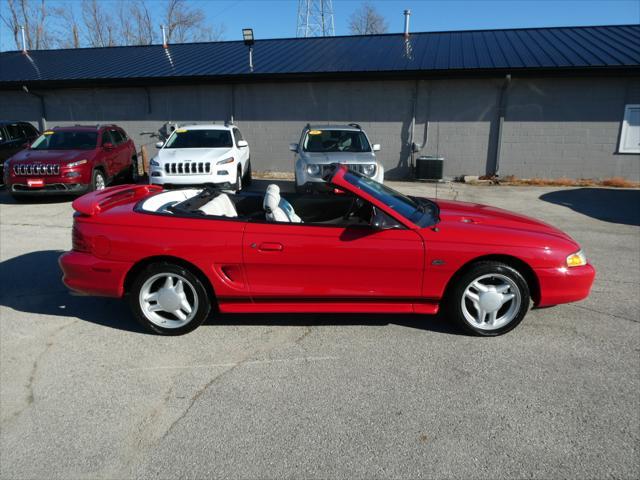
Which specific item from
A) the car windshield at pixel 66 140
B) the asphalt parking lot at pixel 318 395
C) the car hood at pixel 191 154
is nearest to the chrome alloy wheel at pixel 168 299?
the asphalt parking lot at pixel 318 395

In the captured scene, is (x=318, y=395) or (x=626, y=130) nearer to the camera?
(x=318, y=395)

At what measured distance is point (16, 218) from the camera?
8828mm

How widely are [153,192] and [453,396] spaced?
346 centimetres

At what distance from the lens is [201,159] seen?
9430 millimetres

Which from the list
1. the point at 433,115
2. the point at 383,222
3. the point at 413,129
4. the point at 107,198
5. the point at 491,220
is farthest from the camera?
the point at 413,129

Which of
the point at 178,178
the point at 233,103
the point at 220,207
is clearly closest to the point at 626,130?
the point at 233,103

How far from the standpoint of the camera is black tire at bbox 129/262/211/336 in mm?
3869

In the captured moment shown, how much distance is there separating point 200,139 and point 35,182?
3515 millimetres

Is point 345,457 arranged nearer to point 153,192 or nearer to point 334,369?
point 334,369

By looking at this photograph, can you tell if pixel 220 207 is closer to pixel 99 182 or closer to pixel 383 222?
pixel 383 222

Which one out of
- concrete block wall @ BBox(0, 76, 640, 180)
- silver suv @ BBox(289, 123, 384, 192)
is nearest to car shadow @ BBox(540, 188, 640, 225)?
concrete block wall @ BBox(0, 76, 640, 180)

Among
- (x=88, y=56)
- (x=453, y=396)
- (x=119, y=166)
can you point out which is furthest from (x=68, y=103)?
(x=453, y=396)

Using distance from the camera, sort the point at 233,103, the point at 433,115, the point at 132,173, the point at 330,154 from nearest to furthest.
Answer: the point at 330,154 < the point at 132,173 < the point at 433,115 < the point at 233,103

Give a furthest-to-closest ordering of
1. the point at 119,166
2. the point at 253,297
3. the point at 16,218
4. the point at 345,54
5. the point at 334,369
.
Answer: the point at 345,54
the point at 119,166
the point at 16,218
the point at 253,297
the point at 334,369
